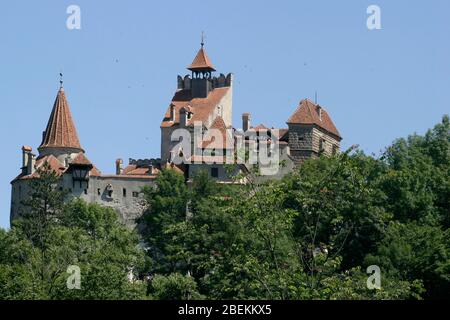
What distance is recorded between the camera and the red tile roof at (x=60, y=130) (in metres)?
100

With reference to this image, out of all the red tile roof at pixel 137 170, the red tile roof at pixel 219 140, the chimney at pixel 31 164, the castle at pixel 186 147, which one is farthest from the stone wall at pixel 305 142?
the chimney at pixel 31 164

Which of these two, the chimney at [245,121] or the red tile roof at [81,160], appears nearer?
the red tile roof at [81,160]

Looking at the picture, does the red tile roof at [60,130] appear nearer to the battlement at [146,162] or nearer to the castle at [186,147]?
the castle at [186,147]

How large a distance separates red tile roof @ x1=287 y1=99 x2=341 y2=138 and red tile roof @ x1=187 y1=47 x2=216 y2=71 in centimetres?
952

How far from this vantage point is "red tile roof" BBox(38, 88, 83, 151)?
3952 inches

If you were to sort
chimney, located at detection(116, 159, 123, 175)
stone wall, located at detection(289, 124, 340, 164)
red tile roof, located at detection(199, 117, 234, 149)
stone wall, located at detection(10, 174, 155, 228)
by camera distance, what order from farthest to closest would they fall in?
chimney, located at detection(116, 159, 123, 175) < stone wall, located at detection(289, 124, 340, 164) < red tile roof, located at detection(199, 117, 234, 149) < stone wall, located at detection(10, 174, 155, 228)

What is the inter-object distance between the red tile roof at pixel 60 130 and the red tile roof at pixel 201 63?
8985mm

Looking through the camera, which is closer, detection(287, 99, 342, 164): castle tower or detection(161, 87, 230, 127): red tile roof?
detection(287, 99, 342, 164): castle tower

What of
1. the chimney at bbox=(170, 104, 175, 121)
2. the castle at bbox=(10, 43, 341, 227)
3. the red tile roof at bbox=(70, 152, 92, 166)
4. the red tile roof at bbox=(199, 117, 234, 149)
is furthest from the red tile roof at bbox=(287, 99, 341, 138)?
the red tile roof at bbox=(70, 152, 92, 166)

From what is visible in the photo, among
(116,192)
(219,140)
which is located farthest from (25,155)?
(219,140)

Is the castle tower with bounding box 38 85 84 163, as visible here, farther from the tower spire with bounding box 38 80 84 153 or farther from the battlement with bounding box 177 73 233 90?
the battlement with bounding box 177 73 233 90

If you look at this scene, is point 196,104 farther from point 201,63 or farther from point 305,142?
point 305,142

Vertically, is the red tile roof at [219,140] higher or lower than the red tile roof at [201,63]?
lower
